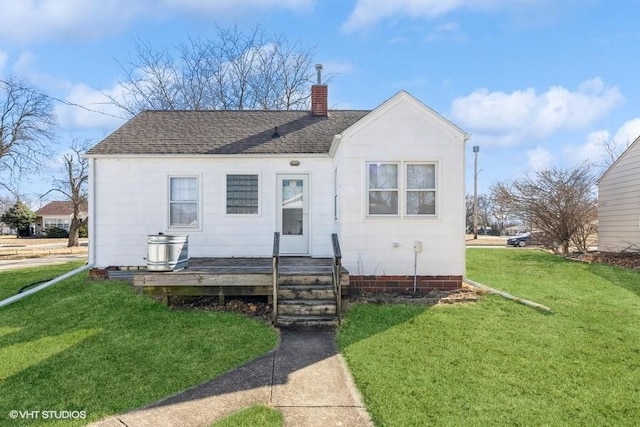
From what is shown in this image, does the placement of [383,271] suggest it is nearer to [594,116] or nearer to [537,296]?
[537,296]

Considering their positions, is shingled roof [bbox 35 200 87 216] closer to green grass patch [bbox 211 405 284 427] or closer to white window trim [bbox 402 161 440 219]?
white window trim [bbox 402 161 440 219]

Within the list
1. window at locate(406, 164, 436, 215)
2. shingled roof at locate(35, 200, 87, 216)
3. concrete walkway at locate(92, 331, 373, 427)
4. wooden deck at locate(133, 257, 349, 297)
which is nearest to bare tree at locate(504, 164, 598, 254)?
window at locate(406, 164, 436, 215)

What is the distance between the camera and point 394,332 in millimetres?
5902

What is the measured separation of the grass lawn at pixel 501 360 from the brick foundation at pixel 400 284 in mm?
858

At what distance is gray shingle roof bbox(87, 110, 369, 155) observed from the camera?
10.2 meters

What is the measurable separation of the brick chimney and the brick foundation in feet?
20.3

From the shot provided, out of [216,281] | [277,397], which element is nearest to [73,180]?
[216,281]

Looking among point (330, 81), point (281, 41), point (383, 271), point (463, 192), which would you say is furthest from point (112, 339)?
point (281, 41)

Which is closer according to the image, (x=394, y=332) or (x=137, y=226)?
(x=394, y=332)

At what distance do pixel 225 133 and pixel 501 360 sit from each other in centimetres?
896

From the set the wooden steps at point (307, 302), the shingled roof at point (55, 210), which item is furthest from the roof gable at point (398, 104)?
the shingled roof at point (55, 210)

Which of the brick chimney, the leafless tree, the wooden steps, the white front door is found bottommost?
the wooden steps

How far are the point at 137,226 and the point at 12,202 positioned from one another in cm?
5851

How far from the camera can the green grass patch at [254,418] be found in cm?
343
